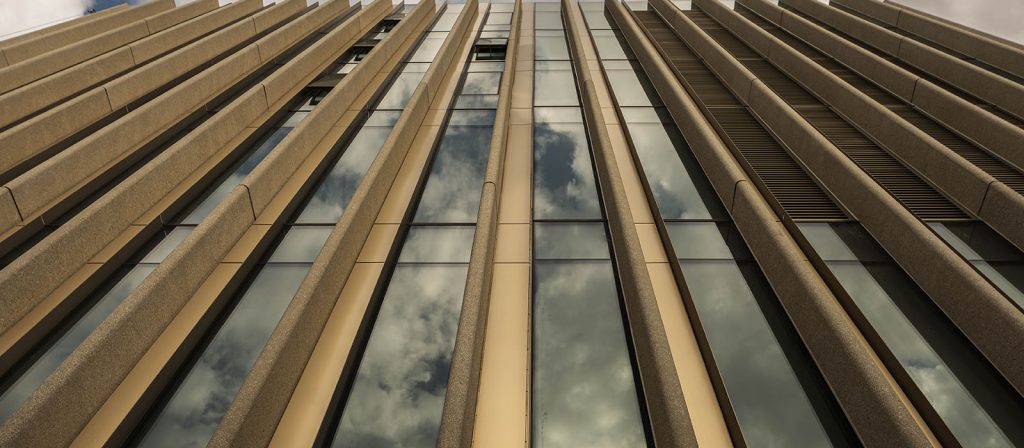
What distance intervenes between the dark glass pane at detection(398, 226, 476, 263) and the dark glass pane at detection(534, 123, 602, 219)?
1613mm

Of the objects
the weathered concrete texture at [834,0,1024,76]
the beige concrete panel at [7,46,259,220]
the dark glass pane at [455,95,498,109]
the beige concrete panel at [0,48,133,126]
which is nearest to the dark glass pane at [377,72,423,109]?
the dark glass pane at [455,95,498,109]

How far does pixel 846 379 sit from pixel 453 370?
15.8 ft

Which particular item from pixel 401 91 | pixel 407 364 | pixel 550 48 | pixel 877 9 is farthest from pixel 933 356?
pixel 877 9

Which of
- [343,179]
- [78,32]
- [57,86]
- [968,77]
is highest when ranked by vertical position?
[78,32]

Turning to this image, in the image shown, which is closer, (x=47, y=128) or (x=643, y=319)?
(x=643, y=319)

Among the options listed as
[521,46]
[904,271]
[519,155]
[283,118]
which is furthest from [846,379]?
[521,46]

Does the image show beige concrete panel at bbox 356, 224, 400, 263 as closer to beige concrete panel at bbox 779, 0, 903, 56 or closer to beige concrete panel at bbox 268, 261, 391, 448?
beige concrete panel at bbox 268, 261, 391, 448

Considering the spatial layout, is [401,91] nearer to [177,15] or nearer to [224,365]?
[224,365]

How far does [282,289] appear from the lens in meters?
8.72

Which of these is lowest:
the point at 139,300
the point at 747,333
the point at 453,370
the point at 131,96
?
the point at 747,333

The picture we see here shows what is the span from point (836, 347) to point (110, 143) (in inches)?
579

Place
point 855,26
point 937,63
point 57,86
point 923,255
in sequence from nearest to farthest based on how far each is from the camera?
point 923,255 → point 57,86 → point 937,63 → point 855,26

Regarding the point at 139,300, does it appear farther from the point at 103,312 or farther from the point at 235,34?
the point at 235,34

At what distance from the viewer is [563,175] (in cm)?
1202
